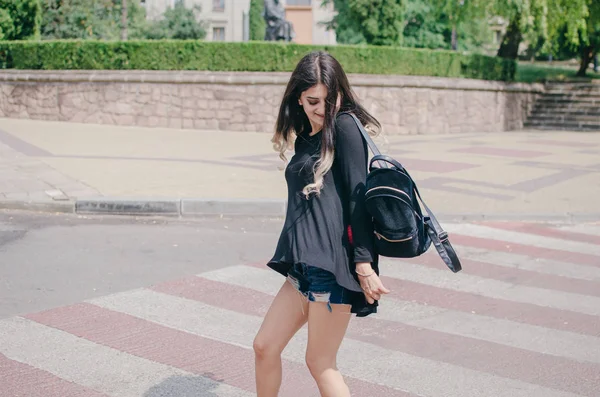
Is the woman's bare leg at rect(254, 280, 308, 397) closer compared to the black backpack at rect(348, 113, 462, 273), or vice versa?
the black backpack at rect(348, 113, 462, 273)

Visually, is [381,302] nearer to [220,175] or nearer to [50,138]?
[220,175]

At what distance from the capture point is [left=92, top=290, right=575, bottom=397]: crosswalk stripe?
427 centimetres

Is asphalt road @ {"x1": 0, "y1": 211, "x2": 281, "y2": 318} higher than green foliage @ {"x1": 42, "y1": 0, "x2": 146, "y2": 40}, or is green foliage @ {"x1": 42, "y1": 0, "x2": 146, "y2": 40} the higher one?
green foliage @ {"x1": 42, "y1": 0, "x2": 146, "y2": 40}

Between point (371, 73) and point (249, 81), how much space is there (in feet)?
10.5

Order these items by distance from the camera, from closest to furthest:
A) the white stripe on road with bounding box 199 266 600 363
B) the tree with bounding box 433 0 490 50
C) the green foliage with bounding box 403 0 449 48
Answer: the white stripe on road with bounding box 199 266 600 363, the tree with bounding box 433 0 490 50, the green foliage with bounding box 403 0 449 48

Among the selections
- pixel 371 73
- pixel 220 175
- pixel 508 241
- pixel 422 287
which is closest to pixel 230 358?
pixel 422 287

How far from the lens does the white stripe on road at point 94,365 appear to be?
4148 mm

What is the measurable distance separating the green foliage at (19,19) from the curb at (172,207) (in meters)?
15.4

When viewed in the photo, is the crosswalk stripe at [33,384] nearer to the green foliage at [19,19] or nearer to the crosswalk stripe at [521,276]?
the crosswalk stripe at [521,276]

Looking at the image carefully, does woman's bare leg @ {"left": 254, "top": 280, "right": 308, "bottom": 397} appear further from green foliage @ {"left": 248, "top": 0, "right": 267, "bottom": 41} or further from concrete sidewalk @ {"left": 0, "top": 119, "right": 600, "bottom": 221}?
green foliage @ {"left": 248, "top": 0, "right": 267, "bottom": 41}

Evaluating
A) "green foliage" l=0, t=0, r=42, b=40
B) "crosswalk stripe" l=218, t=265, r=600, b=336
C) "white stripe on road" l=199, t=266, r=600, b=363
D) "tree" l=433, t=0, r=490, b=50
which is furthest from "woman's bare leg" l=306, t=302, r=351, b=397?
"green foliage" l=0, t=0, r=42, b=40

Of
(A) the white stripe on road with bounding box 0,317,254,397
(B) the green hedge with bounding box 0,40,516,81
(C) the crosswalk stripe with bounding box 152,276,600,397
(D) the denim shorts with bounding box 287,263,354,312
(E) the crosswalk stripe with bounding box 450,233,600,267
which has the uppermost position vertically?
(B) the green hedge with bounding box 0,40,516,81

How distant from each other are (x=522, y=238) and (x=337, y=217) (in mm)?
5778

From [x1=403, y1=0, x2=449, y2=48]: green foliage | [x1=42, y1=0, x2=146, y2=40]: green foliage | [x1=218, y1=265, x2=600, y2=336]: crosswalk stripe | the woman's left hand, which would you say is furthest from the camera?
[x1=403, y1=0, x2=449, y2=48]: green foliage
